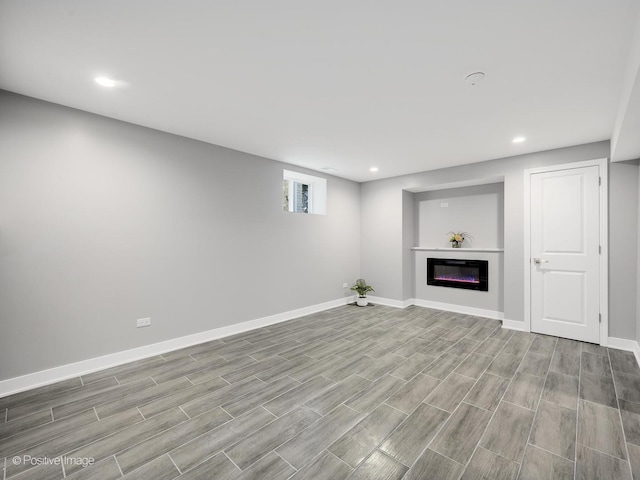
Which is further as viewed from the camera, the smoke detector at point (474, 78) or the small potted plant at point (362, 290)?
the small potted plant at point (362, 290)

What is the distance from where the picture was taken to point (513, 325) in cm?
416

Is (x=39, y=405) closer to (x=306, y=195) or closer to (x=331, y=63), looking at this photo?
(x=331, y=63)

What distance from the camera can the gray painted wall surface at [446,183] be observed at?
13.1 feet

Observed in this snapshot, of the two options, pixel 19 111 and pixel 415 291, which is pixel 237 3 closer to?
pixel 19 111

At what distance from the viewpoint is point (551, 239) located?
386cm

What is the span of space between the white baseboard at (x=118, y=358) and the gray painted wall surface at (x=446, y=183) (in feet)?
7.53

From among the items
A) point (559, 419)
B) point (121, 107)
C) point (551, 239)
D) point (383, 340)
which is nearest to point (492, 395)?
point (559, 419)

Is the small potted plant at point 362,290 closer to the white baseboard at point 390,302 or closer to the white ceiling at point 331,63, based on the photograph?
the white baseboard at point 390,302

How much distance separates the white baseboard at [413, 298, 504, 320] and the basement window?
105 inches

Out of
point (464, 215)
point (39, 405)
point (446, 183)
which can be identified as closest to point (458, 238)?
point (464, 215)

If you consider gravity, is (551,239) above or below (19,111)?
below

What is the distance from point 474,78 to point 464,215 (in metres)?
3.44

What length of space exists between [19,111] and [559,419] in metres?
5.03

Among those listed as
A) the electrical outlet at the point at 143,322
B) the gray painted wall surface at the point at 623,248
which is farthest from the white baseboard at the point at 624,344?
the electrical outlet at the point at 143,322
